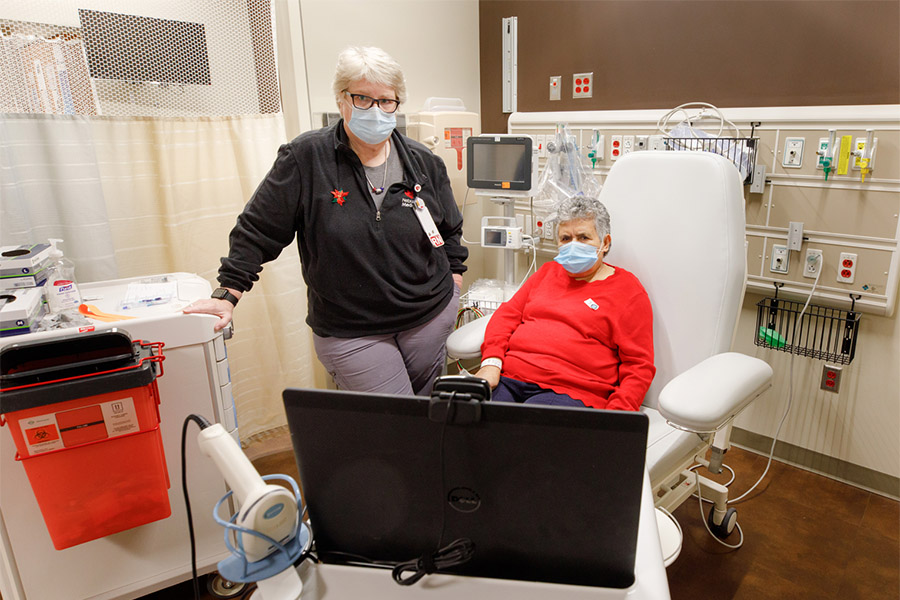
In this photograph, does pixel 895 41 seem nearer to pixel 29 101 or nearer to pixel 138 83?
pixel 138 83

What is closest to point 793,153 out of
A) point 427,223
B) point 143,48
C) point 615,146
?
point 615,146

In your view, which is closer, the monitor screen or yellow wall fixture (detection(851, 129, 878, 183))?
yellow wall fixture (detection(851, 129, 878, 183))

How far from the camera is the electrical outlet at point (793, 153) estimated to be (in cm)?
212

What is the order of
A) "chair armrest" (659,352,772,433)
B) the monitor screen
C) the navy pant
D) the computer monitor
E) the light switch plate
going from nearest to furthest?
1. the computer monitor
2. "chair armrest" (659,352,772,433)
3. the navy pant
4. the monitor screen
5. the light switch plate

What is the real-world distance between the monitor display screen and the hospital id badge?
42.0 inches

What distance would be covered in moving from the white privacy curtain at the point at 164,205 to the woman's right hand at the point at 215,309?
2.53 feet

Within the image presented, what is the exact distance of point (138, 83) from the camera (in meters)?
2.07

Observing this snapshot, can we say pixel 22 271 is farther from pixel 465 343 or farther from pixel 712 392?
pixel 712 392

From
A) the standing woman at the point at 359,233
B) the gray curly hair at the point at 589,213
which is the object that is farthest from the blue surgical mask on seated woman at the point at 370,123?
the gray curly hair at the point at 589,213

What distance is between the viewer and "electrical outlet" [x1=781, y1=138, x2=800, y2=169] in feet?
6.97

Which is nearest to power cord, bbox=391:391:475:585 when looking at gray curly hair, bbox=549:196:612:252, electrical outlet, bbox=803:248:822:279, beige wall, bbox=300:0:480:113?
gray curly hair, bbox=549:196:612:252

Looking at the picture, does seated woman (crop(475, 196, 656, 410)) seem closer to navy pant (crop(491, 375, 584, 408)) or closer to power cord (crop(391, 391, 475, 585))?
navy pant (crop(491, 375, 584, 408))

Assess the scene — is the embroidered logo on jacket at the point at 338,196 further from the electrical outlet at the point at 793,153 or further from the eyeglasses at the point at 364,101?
the electrical outlet at the point at 793,153

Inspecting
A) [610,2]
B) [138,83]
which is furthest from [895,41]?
[138,83]
